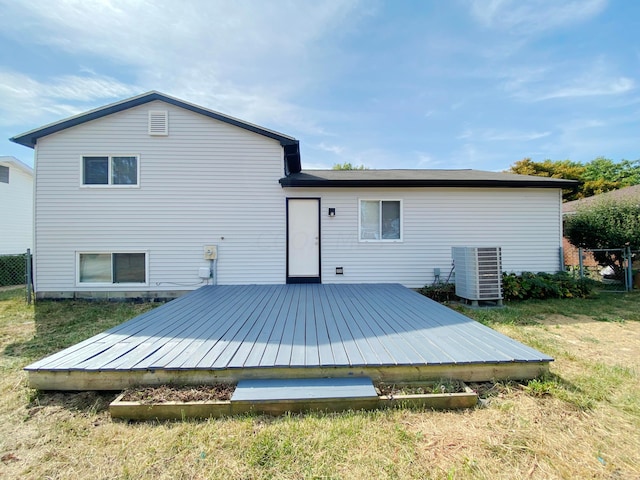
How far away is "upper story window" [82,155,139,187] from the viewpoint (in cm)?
632

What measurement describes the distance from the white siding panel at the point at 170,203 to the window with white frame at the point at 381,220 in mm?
2123

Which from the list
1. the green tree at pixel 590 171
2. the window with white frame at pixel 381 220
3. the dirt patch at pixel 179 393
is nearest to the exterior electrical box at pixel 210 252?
the window with white frame at pixel 381 220

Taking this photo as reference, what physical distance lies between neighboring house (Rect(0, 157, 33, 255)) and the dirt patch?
12969 millimetres

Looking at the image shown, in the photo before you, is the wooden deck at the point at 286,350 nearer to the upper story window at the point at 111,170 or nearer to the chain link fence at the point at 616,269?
the upper story window at the point at 111,170

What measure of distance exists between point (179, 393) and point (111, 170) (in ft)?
21.0

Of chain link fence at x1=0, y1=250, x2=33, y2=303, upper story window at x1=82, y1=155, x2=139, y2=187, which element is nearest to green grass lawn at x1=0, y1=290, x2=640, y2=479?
upper story window at x1=82, y1=155, x2=139, y2=187

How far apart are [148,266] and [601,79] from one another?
14935 millimetres

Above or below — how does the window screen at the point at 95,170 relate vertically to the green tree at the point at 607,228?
above

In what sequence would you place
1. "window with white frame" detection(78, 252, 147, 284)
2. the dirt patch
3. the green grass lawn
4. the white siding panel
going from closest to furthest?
1. the green grass lawn
2. the dirt patch
3. the white siding panel
4. "window with white frame" detection(78, 252, 147, 284)

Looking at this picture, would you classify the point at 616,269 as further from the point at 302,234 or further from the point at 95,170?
the point at 95,170

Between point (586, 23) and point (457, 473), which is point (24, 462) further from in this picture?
point (586, 23)

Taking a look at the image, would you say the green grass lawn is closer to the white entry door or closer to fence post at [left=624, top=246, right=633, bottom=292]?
the white entry door

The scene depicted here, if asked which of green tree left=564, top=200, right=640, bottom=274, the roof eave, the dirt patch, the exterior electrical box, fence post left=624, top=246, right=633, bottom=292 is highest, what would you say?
the roof eave

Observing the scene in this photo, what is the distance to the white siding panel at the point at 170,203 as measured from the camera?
622cm
